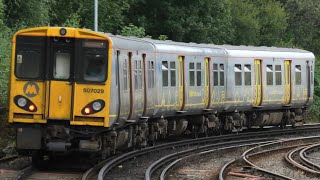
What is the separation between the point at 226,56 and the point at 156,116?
21.3 ft

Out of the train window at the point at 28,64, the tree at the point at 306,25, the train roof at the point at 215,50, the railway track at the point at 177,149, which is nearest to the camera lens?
the train window at the point at 28,64

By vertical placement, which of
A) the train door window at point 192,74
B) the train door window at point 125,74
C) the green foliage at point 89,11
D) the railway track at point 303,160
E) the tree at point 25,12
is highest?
the green foliage at point 89,11

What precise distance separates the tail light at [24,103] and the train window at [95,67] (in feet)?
3.78

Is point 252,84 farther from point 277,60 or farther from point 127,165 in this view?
point 127,165

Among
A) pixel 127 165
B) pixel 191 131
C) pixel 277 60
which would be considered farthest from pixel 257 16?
pixel 127 165

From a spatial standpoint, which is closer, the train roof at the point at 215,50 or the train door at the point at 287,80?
the train roof at the point at 215,50

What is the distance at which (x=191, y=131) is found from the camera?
25.5m

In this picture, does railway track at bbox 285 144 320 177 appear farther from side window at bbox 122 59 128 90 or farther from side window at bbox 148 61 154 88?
side window at bbox 122 59 128 90

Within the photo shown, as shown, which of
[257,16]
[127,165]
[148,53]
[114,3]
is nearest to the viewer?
[127,165]

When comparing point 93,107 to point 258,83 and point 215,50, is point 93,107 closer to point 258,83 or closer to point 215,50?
point 215,50

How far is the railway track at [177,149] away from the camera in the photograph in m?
15.1

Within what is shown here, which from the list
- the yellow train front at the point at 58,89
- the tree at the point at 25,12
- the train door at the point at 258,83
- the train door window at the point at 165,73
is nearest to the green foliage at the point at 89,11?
the tree at the point at 25,12

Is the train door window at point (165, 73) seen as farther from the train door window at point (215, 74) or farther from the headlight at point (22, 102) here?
the headlight at point (22, 102)

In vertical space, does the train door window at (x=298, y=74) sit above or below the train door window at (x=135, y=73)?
above
